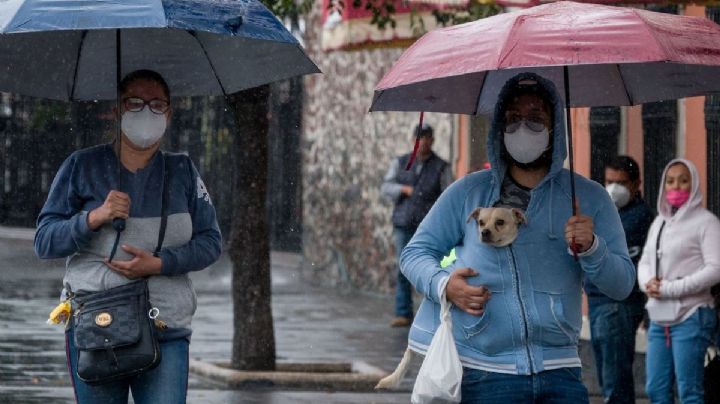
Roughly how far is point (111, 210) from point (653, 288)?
4758 mm

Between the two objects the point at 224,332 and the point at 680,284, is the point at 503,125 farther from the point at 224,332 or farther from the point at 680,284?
the point at 224,332

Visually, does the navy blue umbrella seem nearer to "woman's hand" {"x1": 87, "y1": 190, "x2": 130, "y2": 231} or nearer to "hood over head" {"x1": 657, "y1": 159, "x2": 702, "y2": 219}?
"woman's hand" {"x1": 87, "y1": 190, "x2": 130, "y2": 231}

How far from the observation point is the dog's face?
545 cm

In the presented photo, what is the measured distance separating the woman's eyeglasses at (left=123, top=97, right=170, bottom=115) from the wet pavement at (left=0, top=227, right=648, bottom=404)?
4.80m

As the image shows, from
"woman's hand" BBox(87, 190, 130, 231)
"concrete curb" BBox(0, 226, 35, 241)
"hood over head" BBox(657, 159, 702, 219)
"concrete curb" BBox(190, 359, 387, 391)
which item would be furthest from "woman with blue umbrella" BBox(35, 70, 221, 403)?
"concrete curb" BBox(0, 226, 35, 241)

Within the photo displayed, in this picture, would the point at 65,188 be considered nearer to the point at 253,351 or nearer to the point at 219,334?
the point at 253,351

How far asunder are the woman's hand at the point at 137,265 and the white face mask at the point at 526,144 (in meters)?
1.25

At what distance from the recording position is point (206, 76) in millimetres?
6867

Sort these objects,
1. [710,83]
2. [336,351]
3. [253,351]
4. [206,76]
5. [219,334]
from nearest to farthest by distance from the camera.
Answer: [710,83] → [206,76] → [253,351] → [336,351] → [219,334]

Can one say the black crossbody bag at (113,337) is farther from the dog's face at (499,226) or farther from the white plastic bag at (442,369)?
the dog's face at (499,226)

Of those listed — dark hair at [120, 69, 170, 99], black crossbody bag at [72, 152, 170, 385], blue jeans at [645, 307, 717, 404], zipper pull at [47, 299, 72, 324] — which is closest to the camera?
black crossbody bag at [72, 152, 170, 385]

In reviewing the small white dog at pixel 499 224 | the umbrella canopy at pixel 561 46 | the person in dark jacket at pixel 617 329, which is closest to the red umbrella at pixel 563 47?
the umbrella canopy at pixel 561 46

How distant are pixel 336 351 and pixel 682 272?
4933mm

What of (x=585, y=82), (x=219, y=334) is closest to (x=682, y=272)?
(x=585, y=82)
